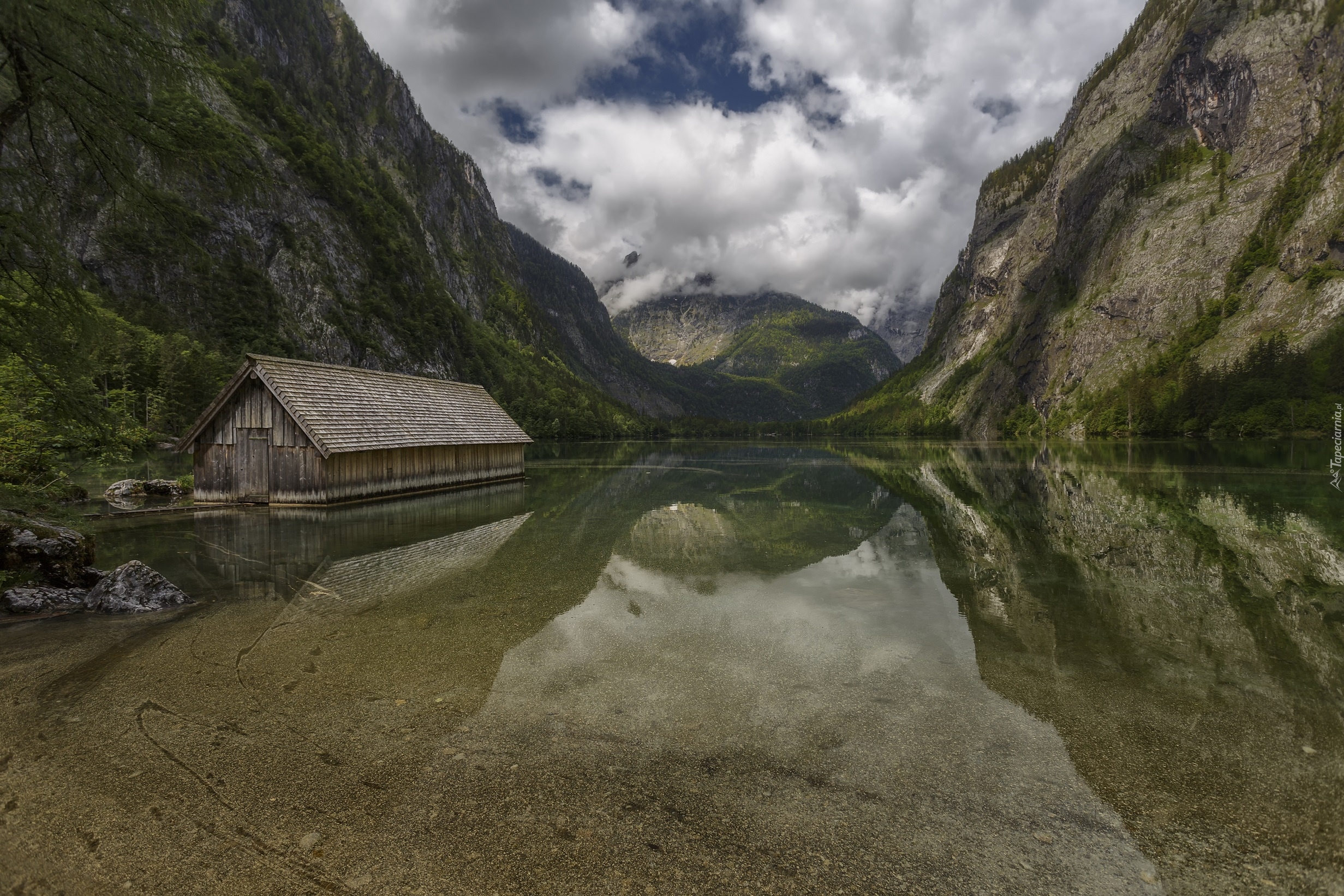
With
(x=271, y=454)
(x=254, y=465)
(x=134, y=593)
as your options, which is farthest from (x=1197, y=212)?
(x=134, y=593)

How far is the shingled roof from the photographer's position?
83.7ft

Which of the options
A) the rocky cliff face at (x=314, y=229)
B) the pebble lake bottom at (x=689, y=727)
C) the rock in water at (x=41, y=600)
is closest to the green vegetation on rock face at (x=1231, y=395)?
the pebble lake bottom at (x=689, y=727)

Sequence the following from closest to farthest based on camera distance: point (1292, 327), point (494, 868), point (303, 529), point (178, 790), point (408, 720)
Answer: point (494, 868)
point (178, 790)
point (408, 720)
point (303, 529)
point (1292, 327)

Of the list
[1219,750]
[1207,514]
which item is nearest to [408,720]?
[1219,750]

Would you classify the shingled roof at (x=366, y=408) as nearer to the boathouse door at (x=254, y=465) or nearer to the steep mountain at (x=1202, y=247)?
the boathouse door at (x=254, y=465)

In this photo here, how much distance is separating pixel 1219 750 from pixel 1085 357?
7668 inches

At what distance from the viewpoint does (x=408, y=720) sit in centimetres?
661

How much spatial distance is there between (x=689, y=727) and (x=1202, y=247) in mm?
198685

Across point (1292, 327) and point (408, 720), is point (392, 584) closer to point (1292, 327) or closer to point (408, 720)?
point (408, 720)

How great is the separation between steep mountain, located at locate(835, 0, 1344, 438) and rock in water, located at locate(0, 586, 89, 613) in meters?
135

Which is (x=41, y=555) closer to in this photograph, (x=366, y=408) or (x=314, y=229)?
(x=366, y=408)

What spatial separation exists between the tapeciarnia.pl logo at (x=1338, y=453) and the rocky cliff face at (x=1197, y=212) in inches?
2016

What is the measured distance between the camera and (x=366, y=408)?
96.6ft

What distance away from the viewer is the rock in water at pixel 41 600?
10.3 m
